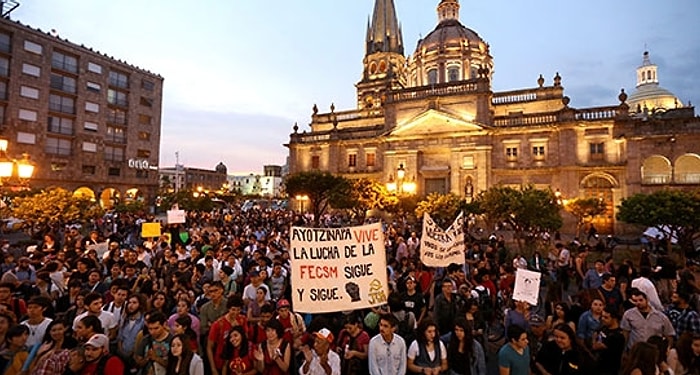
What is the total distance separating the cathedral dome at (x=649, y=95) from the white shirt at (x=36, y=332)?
196 ft

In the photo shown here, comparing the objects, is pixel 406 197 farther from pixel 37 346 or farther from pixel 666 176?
pixel 37 346

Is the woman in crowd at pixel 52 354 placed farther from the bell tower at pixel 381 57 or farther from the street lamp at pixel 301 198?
the bell tower at pixel 381 57

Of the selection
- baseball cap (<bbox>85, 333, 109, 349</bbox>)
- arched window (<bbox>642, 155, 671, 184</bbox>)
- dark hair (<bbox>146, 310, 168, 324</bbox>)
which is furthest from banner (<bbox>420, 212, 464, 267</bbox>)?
arched window (<bbox>642, 155, 671, 184</bbox>)

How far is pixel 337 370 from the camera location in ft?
14.3

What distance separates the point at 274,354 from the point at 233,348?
0.67m

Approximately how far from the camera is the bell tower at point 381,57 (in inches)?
2194

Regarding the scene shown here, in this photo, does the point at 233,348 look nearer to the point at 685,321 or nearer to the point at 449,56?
the point at 685,321

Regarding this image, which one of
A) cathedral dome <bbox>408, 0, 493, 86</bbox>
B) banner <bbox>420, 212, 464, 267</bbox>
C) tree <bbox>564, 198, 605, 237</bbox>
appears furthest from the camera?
cathedral dome <bbox>408, 0, 493, 86</bbox>

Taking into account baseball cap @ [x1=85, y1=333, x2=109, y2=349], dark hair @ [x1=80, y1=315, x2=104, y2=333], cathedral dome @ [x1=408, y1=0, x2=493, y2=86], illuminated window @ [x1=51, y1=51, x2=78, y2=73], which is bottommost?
baseball cap @ [x1=85, y1=333, x2=109, y2=349]

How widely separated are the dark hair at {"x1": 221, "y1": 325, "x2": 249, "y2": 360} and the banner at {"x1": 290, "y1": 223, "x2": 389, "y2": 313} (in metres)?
0.73

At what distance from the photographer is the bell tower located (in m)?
55.7

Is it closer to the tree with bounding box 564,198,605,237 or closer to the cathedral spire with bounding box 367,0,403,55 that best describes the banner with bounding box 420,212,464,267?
the tree with bounding box 564,198,605,237

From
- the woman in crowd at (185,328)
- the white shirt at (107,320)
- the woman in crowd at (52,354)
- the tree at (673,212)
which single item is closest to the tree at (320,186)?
the tree at (673,212)

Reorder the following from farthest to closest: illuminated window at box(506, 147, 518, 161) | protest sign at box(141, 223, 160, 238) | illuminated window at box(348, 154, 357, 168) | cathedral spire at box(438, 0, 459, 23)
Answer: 1. cathedral spire at box(438, 0, 459, 23)
2. illuminated window at box(348, 154, 357, 168)
3. illuminated window at box(506, 147, 518, 161)
4. protest sign at box(141, 223, 160, 238)
